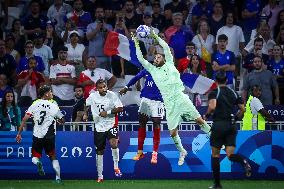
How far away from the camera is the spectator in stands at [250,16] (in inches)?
1058

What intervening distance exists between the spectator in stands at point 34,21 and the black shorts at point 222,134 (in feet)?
33.4

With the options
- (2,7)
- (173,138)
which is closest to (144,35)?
(173,138)

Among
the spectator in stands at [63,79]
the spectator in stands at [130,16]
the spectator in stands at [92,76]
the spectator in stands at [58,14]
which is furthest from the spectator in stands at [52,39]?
the spectator in stands at [130,16]

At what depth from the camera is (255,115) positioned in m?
22.7

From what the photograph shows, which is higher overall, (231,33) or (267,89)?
(231,33)

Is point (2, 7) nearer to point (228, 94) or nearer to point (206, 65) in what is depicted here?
point (206, 65)

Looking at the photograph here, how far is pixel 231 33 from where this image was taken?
85.7 ft

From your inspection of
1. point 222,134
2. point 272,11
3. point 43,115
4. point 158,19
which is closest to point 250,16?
point 272,11

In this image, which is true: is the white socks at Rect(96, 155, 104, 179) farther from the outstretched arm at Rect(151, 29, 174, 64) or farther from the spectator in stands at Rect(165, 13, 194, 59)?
the spectator in stands at Rect(165, 13, 194, 59)

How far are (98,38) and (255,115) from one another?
595 cm

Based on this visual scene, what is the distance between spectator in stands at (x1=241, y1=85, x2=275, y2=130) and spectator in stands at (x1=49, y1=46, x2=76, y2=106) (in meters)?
5.42

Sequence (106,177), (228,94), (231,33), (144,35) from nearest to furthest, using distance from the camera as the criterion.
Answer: (228,94), (144,35), (106,177), (231,33)

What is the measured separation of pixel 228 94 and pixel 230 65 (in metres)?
6.63

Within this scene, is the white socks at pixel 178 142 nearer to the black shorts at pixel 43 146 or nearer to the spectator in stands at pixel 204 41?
the black shorts at pixel 43 146
